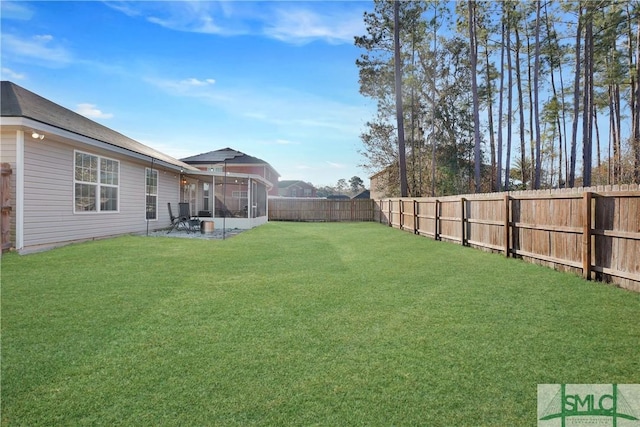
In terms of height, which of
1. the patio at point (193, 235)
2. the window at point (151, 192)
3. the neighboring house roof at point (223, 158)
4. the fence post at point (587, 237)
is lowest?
the patio at point (193, 235)

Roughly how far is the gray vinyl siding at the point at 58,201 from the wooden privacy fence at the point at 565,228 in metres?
9.56

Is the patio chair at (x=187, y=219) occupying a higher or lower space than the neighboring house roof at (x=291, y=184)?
lower

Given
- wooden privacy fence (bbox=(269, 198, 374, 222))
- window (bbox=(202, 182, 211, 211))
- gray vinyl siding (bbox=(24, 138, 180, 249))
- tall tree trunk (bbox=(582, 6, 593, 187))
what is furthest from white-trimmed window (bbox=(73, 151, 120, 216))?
tall tree trunk (bbox=(582, 6, 593, 187))

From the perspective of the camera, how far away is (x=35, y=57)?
8.51 meters

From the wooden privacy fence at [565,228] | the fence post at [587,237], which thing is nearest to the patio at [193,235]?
the wooden privacy fence at [565,228]

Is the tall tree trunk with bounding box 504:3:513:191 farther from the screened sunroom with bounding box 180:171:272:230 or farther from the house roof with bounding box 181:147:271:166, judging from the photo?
the house roof with bounding box 181:147:271:166

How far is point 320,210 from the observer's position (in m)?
22.9

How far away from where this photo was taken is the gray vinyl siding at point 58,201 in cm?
688

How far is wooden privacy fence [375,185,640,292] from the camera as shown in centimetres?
448

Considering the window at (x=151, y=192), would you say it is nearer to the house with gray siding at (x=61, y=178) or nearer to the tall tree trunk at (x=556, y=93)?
the house with gray siding at (x=61, y=178)

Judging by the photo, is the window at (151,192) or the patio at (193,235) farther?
the window at (151,192)

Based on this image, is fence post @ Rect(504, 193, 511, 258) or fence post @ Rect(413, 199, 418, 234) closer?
fence post @ Rect(504, 193, 511, 258)

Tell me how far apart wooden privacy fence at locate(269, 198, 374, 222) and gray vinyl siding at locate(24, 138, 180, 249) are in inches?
520

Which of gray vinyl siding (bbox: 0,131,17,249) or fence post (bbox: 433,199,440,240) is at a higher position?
gray vinyl siding (bbox: 0,131,17,249)
